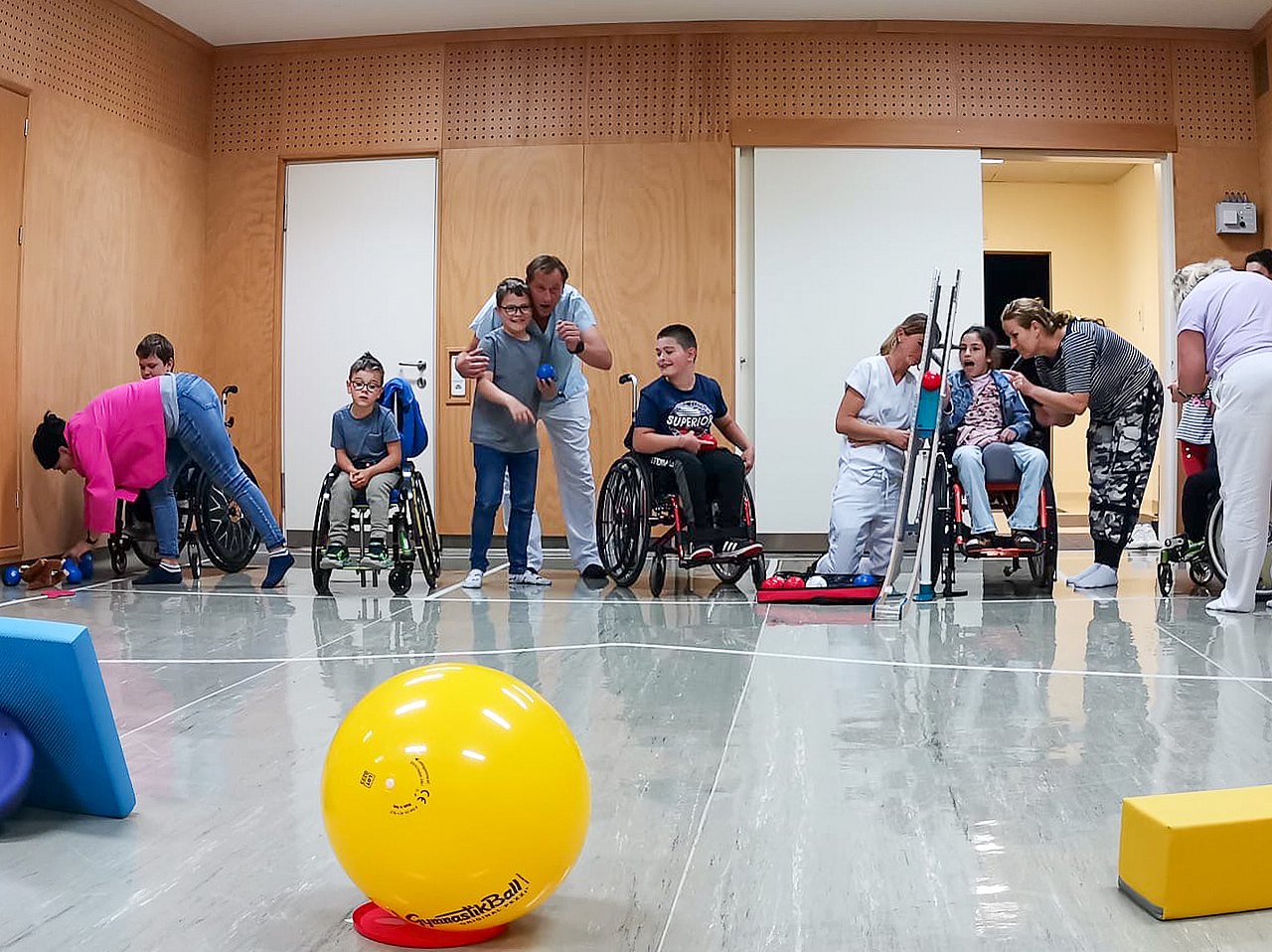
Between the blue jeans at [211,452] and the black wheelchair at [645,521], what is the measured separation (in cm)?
148

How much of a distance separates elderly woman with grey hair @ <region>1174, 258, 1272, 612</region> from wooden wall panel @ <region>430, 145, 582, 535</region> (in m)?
3.94

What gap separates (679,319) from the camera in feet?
23.6

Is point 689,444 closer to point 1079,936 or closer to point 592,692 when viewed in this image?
point 592,692

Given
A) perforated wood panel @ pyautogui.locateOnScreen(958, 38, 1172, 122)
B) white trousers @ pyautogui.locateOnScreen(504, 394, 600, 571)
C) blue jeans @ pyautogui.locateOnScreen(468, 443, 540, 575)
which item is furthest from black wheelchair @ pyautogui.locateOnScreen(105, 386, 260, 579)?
perforated wood panel @ pyautogui.locateOnScreen(958, 38, 1172, 122)

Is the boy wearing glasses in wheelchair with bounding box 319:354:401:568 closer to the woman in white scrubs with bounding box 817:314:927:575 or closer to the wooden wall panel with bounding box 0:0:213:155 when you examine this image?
the woman in white scrubs with bounding box 817:314:927:575

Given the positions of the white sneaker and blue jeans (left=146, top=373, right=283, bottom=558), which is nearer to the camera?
blue jeans (left=146, top=373, right=283, bottom=558)

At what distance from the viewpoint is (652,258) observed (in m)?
7.20

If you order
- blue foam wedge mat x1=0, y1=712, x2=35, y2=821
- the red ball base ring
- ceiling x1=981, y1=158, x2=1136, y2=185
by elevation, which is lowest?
the red ball base ring

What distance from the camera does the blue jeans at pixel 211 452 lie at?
5.23 meters

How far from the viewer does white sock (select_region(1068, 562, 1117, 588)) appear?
4918 millimetres

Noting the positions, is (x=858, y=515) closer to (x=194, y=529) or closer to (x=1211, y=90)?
(x=194, y=529)

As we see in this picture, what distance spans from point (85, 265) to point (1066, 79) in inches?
224

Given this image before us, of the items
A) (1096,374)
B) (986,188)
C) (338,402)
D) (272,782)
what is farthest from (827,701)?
(986,188)

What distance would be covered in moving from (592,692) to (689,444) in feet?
6.78
